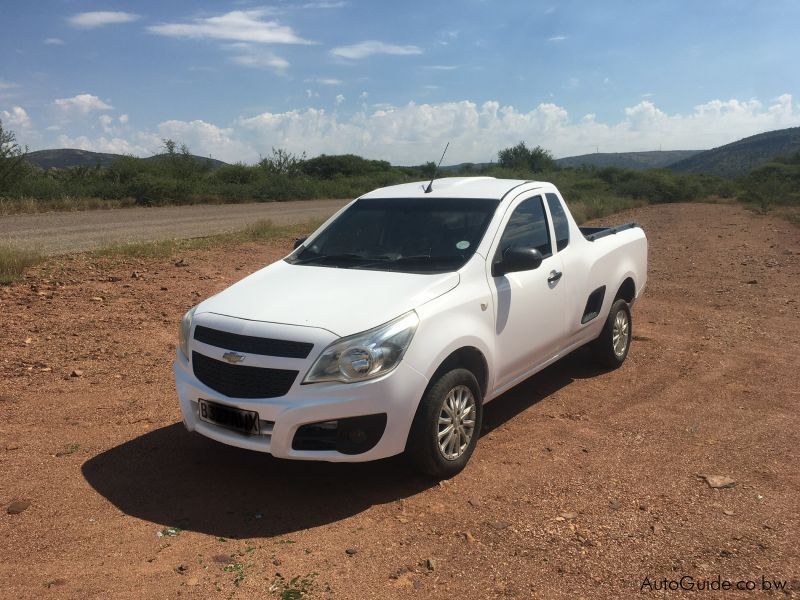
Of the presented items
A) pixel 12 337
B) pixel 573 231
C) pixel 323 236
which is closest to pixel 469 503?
pixel 323 236

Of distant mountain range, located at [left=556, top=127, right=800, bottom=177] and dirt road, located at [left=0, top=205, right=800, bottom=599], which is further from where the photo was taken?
distant mountain range, located at [left=556, top=127, right=800, bottom=177]

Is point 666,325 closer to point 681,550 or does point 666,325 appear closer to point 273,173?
point 681,550

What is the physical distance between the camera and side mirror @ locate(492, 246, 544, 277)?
184 inches

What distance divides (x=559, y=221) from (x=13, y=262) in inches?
280

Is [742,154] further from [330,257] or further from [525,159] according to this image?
[330,257]

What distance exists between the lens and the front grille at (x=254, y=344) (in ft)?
12.5

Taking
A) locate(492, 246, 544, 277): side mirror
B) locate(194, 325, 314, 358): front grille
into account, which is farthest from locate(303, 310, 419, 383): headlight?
locate(492, 246, 544, 277): side mirror

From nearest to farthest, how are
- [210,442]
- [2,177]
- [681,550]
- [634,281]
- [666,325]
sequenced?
1. [681,550]
2. [210,442]
3. [634,281]
4. [666,325]
5. [2,177]

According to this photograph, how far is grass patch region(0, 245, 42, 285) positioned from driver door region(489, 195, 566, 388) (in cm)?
683

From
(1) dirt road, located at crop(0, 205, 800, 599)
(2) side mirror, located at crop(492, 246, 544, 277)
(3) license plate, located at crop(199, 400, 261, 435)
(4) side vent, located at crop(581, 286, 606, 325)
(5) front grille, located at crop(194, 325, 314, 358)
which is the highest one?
(2) side mirror, located at crop(492, 246, 544, 277)

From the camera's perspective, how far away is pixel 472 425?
14.5ft

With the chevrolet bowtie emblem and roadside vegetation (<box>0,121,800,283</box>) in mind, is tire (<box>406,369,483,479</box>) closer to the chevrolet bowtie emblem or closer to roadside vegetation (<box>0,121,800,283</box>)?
A: the chevrolet bowtie emblem

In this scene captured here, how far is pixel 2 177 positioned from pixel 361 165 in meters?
43.4

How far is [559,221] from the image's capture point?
231 inches
